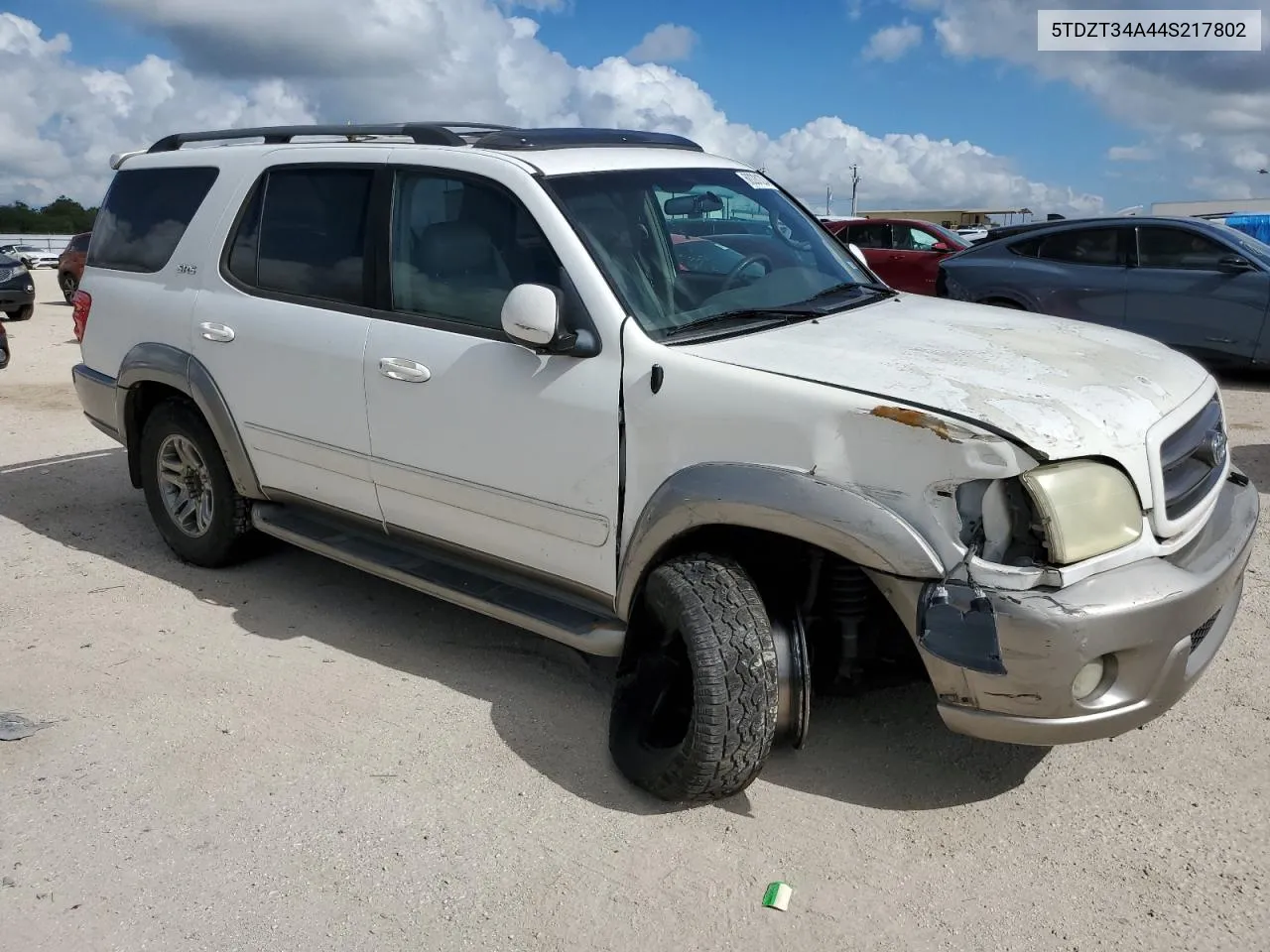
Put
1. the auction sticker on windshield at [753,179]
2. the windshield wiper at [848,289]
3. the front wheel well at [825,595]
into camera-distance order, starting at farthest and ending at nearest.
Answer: the auction sticker on windshield at [753,179] → the windshield wiper at [848,289] → the front wheel well at [825,595]

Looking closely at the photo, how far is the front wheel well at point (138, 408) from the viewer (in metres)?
5.15

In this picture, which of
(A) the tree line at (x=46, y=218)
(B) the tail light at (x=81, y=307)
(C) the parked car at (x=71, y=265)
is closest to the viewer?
(B) the tail light at (x=81, y=307)

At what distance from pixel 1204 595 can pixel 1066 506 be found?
0.51m

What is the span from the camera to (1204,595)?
280cm

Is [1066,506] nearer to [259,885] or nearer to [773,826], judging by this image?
[773,826]

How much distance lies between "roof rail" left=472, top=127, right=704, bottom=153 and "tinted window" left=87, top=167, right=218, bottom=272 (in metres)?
1.63

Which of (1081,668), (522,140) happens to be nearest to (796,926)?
(1081,668)

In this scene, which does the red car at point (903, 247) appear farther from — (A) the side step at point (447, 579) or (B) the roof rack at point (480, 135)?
(A) the side step at point (447, 579)

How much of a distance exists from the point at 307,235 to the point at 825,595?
2.59 metres

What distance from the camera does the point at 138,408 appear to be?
17.3 ft

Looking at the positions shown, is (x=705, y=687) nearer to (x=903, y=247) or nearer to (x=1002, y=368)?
(x=1002, y=368)

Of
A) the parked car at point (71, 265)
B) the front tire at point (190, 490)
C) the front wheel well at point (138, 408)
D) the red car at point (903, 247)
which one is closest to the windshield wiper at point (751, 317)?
the front tire at point (190, 490)

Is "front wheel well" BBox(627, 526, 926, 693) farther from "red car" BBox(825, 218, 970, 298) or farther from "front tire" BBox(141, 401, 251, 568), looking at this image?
"red car" BBox(825, 218, 970, 298)

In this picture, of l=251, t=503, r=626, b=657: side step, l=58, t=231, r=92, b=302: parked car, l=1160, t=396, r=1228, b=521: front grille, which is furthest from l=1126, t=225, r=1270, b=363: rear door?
l=58, t=231, r=92, b=302: parked car
